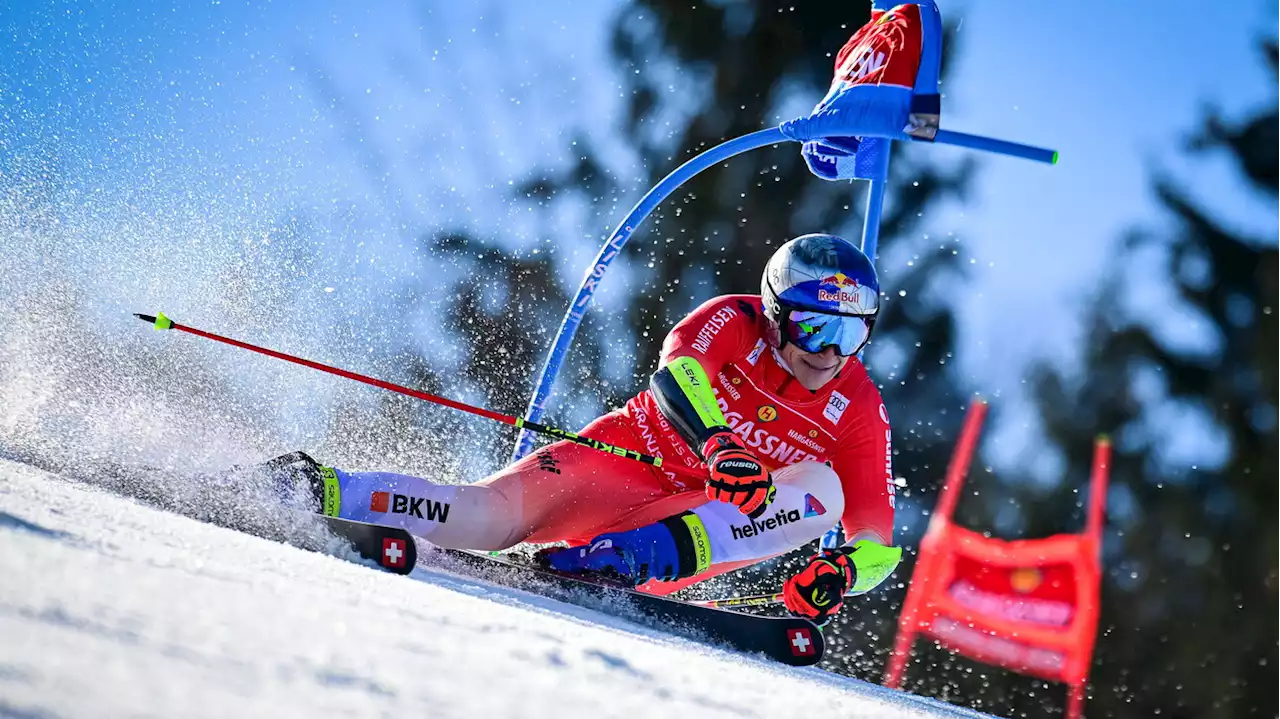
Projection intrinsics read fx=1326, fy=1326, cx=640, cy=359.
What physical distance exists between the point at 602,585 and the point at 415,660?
236 centimetres

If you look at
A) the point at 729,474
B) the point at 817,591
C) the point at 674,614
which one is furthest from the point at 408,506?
the point at 817,591

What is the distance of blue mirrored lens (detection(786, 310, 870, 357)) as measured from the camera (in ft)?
15.0

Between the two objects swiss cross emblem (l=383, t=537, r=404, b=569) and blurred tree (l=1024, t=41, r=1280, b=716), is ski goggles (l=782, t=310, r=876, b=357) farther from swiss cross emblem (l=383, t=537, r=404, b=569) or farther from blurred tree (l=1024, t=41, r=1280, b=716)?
blurred tree (l=1024, t=41, r=1280, b=716)

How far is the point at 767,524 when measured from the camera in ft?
14.9

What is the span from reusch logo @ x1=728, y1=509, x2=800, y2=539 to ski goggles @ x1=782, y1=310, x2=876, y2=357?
0.57m

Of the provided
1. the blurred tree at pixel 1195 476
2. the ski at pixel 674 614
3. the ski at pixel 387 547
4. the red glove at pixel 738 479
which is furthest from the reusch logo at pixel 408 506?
the blurred tree at pixel 1195 476

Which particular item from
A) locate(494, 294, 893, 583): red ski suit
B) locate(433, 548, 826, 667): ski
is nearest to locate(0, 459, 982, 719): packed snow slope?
locate(433, 548, 826, 667): ski

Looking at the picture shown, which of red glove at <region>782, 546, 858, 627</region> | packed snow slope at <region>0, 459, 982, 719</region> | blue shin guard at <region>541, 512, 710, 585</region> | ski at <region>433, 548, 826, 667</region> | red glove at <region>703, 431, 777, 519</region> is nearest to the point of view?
packed snow slope at <region>0, 459, 982, 719</region>

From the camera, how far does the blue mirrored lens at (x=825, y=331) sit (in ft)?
15.0

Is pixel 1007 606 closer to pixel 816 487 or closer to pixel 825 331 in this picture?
pixel 816 487

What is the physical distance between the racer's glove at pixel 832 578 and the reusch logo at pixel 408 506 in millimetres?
1162

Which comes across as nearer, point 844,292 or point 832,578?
point 832,578

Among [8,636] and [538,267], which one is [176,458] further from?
[538,267]

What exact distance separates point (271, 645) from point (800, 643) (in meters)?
2.65
